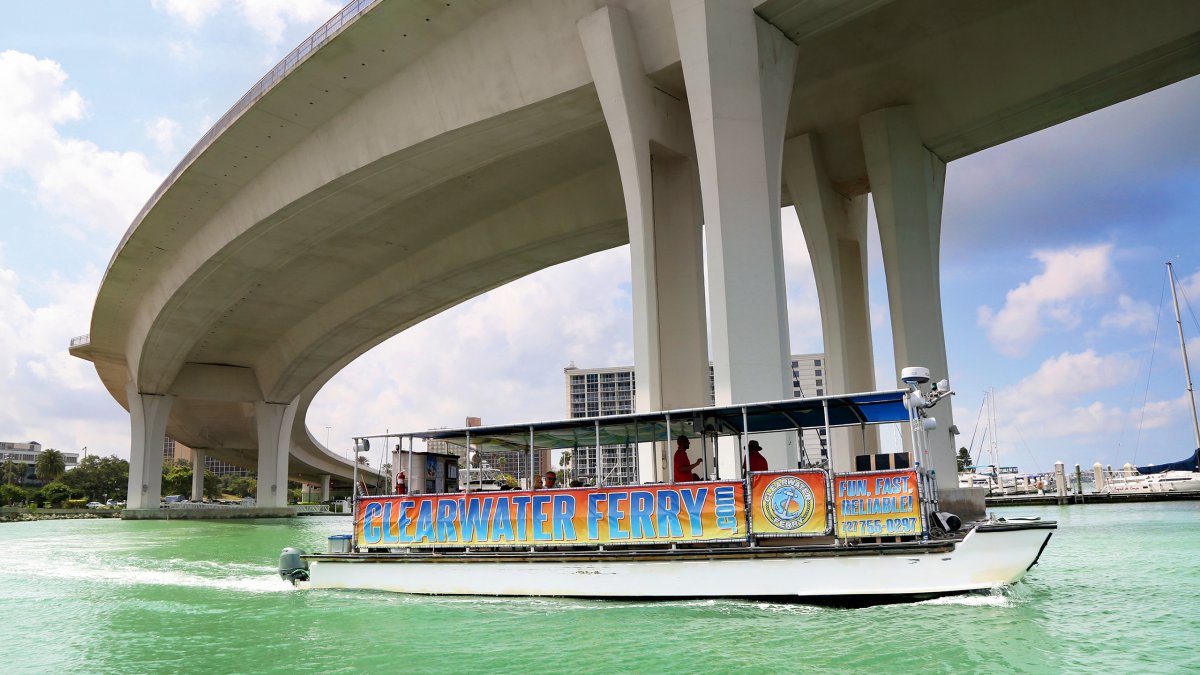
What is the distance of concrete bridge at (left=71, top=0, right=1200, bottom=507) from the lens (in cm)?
1845

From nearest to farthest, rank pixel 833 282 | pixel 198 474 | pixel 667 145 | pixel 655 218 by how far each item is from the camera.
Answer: pixel 667 145 → pixel 655 218 → pixel 833 282 → pixel 198 474

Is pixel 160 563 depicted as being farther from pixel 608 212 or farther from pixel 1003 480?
pixel 1003 480

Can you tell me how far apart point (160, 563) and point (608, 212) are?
17841 mm

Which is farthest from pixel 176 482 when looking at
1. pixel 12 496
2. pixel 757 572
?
pixel 757 572

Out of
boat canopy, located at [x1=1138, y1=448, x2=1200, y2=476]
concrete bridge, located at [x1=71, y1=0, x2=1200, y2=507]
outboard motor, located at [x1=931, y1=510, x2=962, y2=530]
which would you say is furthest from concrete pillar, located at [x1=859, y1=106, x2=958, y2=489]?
boat canopy, located at [x1=1138, y1=448, x2=1200, y2=476]

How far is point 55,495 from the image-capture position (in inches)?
3536

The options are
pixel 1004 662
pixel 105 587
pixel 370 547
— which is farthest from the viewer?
pixel 105 587

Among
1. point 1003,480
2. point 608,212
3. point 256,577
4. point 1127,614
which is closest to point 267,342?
point 608,212

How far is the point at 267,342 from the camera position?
52.7 meters

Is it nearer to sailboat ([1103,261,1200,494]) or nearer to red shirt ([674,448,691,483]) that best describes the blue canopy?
sailboat ([1103,261,1200,494])

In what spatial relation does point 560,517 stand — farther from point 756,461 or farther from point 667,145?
point 667,145

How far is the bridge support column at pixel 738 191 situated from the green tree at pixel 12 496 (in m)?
95.4

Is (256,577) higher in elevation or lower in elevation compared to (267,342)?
lower

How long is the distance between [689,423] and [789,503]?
3851 mm
